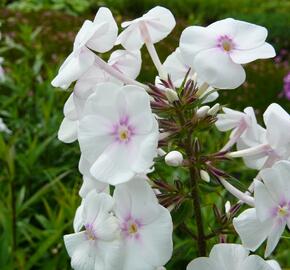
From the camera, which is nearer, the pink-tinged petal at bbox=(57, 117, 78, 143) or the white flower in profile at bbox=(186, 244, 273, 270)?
the white flower in profile at bbox=(186, 244, 273, 270)

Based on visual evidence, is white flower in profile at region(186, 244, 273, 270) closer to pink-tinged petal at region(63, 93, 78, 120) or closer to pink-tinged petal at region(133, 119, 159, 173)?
pink-tinged petal at region(133, 119, 159, 173)

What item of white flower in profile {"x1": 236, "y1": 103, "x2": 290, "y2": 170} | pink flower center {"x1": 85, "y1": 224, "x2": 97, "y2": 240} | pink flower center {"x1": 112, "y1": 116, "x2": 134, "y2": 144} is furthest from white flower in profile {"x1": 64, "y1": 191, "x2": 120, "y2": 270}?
white flower in profile {"x1": 236, "y1": 103, "x2": 290, "y2": 170}

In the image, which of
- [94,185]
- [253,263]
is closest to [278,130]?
[253,263]

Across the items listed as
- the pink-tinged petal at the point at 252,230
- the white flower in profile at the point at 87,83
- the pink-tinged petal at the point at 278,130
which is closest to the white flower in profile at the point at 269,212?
the pink-tinged petal at the point at 252,230

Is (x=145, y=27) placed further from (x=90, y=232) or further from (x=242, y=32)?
(x=90, y=232)

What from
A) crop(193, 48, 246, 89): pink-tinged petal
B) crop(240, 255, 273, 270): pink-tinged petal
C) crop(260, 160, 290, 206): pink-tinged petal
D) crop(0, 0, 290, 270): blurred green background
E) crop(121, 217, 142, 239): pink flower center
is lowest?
crop(0, 0, 290, 270): blurred green background

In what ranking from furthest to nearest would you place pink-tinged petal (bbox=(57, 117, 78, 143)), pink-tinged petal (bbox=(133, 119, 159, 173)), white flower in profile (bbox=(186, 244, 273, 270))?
pink-tinged petal (bbox=(57, 117, 78, 143))
white flower in profile (bbox=(186, 244, 273, 270))
pink-tinged petal (bbox=(133, 119, 159, 173))

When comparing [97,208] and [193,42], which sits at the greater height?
[193,42]

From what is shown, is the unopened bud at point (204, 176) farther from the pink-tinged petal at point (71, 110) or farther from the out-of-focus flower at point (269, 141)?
the pink-tinged petal at point (71, 110)
